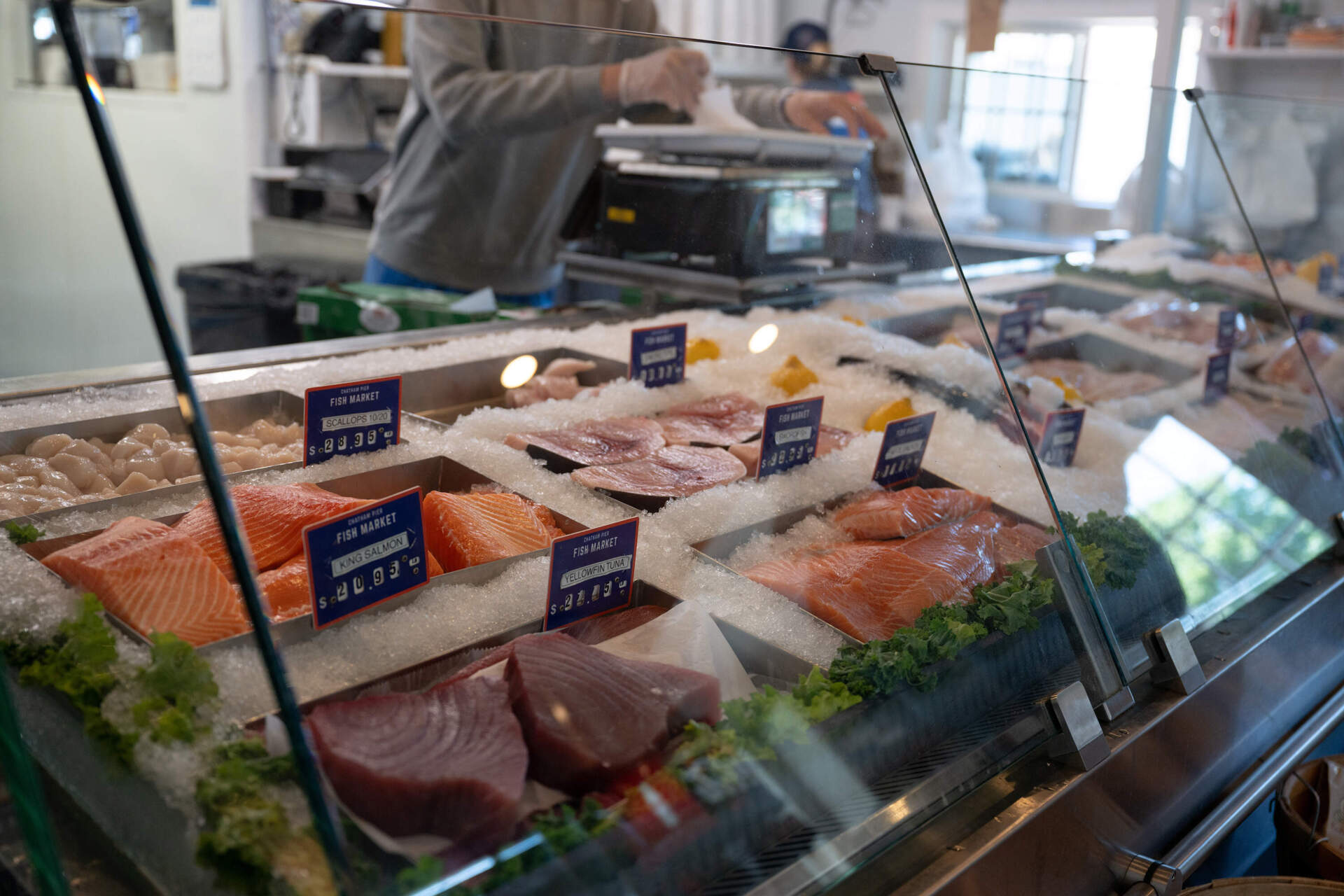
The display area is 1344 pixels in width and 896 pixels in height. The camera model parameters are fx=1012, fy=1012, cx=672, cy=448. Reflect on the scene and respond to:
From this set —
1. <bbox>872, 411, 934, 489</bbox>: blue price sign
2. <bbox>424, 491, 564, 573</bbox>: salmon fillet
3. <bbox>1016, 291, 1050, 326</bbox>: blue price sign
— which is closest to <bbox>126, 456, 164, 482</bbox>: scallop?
<bbox>424, 491, 564, 573</bbox>: salmon fillet

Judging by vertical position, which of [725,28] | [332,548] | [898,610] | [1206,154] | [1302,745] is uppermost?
[725,28]

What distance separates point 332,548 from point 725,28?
8378mm

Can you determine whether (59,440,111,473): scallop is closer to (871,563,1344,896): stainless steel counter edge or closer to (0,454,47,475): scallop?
(0,454,47,475): scallop

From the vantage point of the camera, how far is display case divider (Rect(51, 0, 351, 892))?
2.81 feet

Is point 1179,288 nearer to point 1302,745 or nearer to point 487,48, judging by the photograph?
point 1302,745

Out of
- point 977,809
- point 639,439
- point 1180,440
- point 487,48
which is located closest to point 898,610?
point 977,809

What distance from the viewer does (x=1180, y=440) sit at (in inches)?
85.6

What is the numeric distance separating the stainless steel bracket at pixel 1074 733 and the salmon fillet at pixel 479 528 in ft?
2.49

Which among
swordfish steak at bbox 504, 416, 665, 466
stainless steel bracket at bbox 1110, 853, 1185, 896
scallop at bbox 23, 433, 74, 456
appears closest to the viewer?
stainless steel bracket at bbox 1110, 853, 1185, 896

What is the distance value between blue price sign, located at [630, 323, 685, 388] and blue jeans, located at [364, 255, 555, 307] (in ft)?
3.98

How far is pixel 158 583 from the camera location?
3.96ft

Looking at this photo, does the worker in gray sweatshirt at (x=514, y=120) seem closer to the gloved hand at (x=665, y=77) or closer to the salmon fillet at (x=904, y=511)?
the gloved hand at (x=665, y=77)

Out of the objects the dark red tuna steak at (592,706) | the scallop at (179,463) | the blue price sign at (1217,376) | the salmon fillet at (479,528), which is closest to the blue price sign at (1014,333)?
the blue price sign at (1217,376)

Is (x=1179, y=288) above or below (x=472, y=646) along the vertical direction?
above
